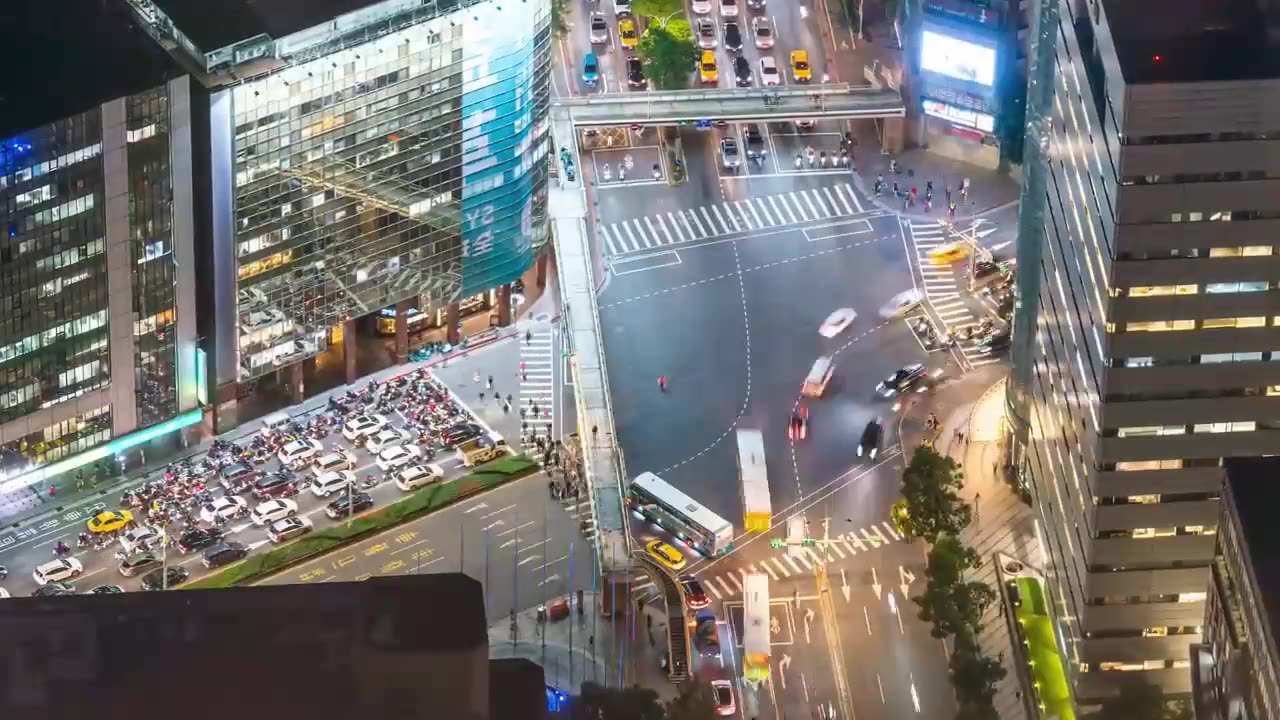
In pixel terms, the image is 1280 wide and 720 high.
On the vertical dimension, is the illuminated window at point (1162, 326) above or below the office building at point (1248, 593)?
above

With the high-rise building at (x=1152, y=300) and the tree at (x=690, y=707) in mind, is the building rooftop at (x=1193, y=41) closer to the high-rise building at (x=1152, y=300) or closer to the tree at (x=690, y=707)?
the high-rise building at (x=1152, y=300)

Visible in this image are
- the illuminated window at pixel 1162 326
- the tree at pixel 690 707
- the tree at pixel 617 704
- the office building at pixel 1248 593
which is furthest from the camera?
the tree at pixel 690 707

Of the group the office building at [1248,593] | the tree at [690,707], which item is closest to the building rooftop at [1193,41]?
the office building at [1248,593]

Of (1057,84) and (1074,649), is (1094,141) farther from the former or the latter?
(1074,649)

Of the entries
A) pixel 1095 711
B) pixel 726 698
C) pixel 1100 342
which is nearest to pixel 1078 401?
pixel 1100 342

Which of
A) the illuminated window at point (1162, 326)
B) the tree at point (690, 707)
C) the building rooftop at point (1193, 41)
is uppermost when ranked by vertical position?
the building rooftop at point (1193, 41)

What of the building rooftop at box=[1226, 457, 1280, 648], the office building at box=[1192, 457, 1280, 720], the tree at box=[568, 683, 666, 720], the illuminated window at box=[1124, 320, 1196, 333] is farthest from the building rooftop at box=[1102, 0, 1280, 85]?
the tree at box=[568, 683, 666, 720]

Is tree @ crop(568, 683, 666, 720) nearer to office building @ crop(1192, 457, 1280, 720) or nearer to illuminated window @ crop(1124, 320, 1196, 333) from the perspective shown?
illuminated window @ crop(1124, 320, 1196, 333)
